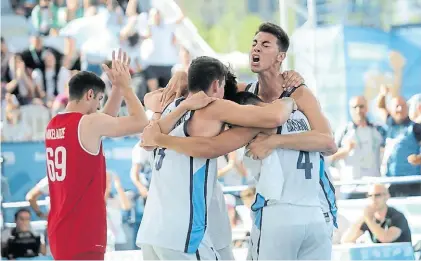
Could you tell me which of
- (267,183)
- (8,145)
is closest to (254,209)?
(267,183)

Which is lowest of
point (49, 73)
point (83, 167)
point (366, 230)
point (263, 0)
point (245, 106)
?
point (366, 230)

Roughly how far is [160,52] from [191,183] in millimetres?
3773

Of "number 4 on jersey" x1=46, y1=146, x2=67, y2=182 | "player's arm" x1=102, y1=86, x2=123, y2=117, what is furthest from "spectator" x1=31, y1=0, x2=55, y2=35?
"number 4 on jersey" x1=46, y1=146, x2=67, y2=182

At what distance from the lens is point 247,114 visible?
10.6ft

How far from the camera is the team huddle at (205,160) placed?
323cm

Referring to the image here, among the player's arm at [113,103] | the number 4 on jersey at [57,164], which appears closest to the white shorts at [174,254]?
the number 4 on jersey at [57,164]

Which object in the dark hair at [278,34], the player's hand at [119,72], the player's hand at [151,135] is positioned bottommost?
the player's hand at [151,135]

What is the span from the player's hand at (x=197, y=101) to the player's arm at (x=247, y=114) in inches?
1.1

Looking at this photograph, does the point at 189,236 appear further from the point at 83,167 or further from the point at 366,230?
the point at 366,230

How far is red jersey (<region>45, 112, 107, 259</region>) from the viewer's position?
3.83m

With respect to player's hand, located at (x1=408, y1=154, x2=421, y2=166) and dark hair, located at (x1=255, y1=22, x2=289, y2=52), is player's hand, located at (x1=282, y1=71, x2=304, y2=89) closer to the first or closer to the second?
dark hair, located at (x1=255, y1=22, x2=289, y2=52)

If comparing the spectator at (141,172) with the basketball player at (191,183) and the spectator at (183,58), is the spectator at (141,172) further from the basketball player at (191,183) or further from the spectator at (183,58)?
the basketball player at (191,183)

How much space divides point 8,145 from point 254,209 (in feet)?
12.3

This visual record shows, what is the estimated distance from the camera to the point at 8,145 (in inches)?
267
